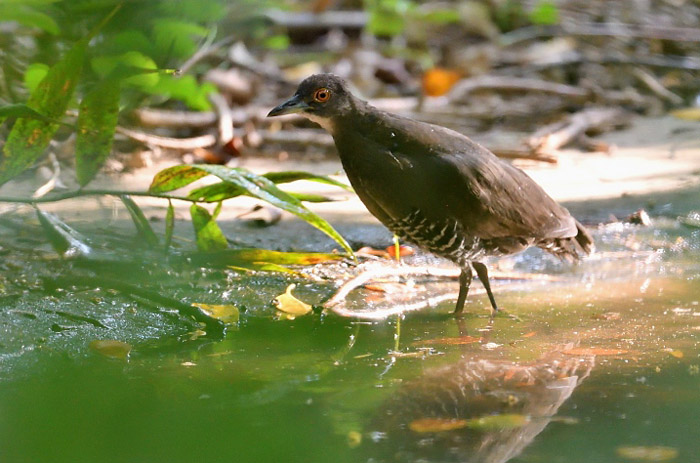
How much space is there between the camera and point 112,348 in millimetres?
3238

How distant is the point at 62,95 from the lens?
3.82 meters

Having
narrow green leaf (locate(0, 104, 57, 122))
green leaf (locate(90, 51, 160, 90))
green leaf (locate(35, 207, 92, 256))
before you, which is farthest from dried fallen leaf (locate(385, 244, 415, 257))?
narrow green leaf (locate(0, 104, 57, 122))

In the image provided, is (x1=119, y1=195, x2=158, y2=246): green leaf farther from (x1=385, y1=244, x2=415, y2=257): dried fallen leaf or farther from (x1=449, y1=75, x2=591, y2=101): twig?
(x1=449, y1=75, x2=591, y2=101): twig

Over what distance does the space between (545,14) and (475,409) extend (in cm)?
770

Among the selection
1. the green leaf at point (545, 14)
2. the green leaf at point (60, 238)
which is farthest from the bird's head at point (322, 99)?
the green leaf at point (545, 14)

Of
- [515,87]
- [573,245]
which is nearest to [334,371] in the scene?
[573,245]

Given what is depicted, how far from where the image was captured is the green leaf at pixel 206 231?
414 centimetres

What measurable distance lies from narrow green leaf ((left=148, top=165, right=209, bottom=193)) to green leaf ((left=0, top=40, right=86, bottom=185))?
1.60 feet

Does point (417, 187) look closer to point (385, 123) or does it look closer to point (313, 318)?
point (385, 123)

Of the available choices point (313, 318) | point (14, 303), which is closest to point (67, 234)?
point (14, 303)

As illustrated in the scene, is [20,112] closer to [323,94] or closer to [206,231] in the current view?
[206,231]

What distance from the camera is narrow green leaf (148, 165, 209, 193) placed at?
401cm

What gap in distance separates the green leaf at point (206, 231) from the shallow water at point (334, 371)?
0.13 m

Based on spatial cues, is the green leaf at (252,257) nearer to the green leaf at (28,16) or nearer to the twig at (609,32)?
the green leaf at (28,16)
